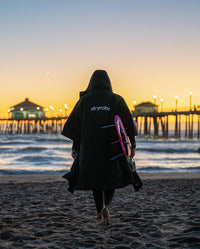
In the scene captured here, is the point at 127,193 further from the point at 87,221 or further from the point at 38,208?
the point at 87,221

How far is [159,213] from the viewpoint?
398 centimetres

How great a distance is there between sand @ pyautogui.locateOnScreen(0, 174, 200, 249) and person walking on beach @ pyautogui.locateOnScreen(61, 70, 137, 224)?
377mm

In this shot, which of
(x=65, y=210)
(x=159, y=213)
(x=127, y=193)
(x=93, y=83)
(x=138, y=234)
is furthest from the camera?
(x=127, y=193)

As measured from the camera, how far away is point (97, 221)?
3.58 meters

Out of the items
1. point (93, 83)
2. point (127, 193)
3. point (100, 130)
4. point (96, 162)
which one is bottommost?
point (127, 193)

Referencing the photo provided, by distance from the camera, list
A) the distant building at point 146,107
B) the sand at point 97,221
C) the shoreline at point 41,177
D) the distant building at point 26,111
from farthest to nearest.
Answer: the distant building at point 26,111, the distant building at point 146,107, the shoreline at point 41,177, the sand at point 97,221

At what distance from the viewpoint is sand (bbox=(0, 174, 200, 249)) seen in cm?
278

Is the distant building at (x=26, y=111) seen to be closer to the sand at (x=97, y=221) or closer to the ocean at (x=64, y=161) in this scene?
the ocean at (x=64, y=161)

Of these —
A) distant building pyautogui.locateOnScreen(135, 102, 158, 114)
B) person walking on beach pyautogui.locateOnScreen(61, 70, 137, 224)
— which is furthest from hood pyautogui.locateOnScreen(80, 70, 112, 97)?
distant building pyautogui.locateOnScreen(135, 102, 158, 114)

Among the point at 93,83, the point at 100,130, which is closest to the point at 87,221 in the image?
the point at 100,130

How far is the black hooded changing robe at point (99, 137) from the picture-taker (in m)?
3.28

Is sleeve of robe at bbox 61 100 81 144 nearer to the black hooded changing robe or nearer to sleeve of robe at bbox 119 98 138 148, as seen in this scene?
the black hooded changing robe

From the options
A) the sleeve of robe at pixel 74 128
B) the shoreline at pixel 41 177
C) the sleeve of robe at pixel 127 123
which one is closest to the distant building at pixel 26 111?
the shoreline at pixel 41 177

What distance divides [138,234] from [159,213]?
1.05 m
